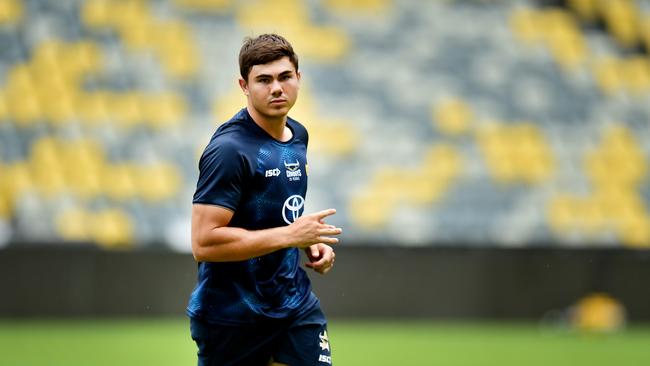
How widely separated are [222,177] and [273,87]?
499 millimetres

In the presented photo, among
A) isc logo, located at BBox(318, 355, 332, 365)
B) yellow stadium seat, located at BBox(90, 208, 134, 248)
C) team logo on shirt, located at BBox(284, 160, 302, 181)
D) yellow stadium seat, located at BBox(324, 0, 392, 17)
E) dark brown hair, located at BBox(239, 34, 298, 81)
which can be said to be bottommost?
yellow stadium seat, located at BBox(90, 208, 134, 248)

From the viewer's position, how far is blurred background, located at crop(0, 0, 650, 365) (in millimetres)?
14695

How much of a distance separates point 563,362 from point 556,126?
736 centimetres

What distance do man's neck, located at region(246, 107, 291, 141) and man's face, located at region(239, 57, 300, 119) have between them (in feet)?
0.14

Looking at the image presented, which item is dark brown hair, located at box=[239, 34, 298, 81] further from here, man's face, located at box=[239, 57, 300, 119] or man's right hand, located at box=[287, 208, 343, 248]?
man's right hand, located at box=[287, 208, 343, 248]

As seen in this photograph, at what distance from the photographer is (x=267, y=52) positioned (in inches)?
207

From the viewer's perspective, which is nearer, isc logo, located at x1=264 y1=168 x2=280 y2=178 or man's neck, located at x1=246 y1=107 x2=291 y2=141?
isc logo, located at x1=264 y1=168 x2=280 y2=178

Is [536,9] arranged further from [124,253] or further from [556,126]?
[124,253]

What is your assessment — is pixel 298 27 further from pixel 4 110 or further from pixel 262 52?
pixel 262 52

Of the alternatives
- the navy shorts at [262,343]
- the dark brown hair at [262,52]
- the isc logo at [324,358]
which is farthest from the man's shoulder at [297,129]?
the isc logo at [324,358]

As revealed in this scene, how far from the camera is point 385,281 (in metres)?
15.2

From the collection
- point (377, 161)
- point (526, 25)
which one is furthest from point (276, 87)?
point (526, 25)

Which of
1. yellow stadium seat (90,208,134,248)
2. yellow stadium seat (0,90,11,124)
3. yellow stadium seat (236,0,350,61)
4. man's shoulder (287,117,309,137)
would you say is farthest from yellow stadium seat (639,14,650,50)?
man's shoulder (287,117,309,137)

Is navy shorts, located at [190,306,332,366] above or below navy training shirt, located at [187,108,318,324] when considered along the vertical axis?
below
